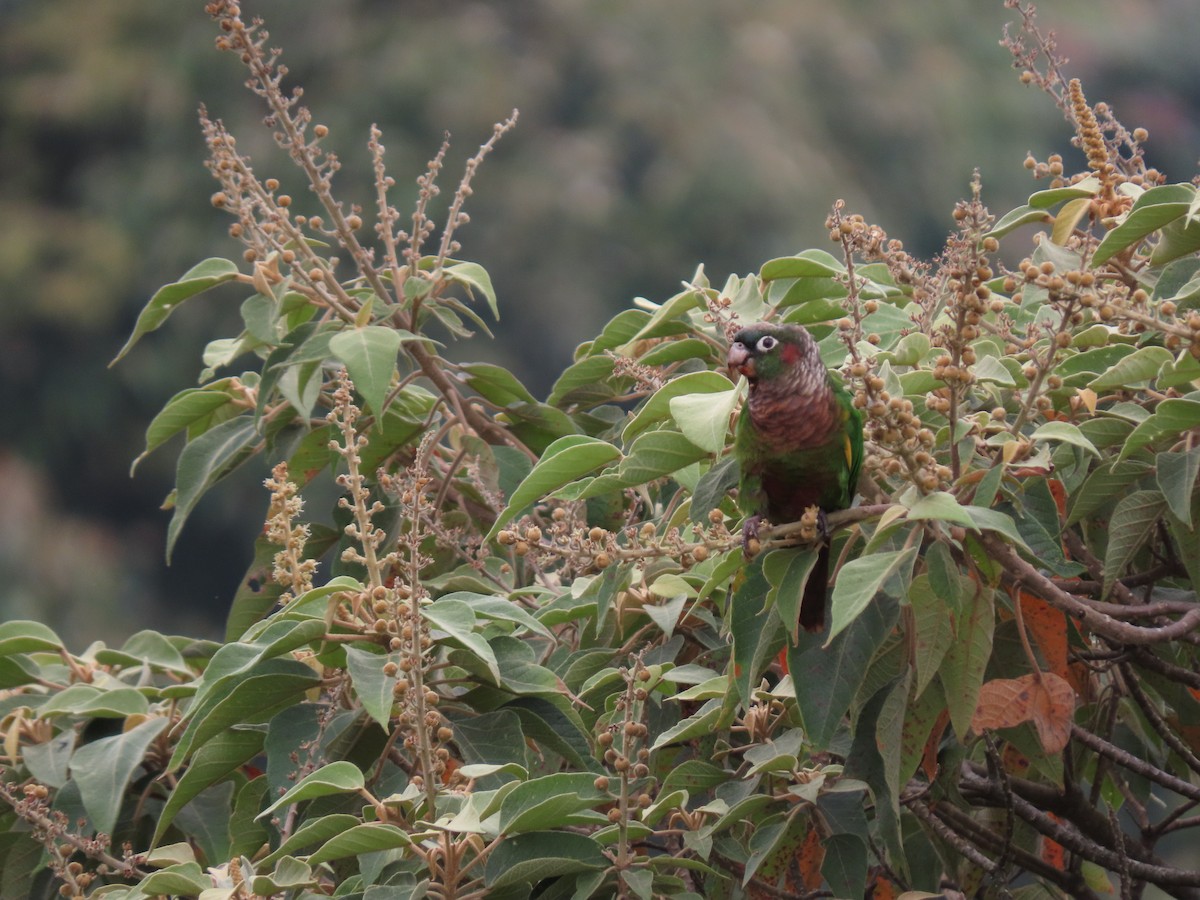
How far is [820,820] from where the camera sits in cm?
134

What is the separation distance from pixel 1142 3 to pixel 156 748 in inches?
507

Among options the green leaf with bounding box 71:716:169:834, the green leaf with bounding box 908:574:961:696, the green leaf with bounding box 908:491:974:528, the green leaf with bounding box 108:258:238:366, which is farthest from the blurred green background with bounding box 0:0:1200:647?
the green leaf with bounding box 908:491:974:528

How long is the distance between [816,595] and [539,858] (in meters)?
0.38

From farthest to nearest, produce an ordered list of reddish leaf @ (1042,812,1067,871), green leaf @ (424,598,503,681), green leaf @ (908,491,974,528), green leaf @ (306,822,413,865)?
1. reddish leaf @ (1042,812,1067,871)
2. green leaf @ (424,598,503,681)
3. green leaf @ (306,822,413,865)
4. green leaf @ (908,491,974,528)

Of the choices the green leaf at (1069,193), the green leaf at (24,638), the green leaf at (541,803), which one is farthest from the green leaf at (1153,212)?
the green leaf at (24,638)

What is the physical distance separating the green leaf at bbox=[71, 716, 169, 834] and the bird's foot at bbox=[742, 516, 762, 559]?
81 centimetres

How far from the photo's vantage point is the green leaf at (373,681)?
121 cm

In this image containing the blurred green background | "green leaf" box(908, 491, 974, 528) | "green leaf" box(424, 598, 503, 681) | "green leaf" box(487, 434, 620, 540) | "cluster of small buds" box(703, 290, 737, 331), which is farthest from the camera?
the blurred green background

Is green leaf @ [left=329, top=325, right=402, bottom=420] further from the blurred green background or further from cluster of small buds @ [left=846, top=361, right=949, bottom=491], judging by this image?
the blurred green background

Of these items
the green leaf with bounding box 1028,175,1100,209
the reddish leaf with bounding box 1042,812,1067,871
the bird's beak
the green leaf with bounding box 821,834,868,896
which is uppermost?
the green leaf with bounding box 1028,175,1100,209

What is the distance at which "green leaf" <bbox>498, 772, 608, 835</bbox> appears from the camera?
3.76 ft

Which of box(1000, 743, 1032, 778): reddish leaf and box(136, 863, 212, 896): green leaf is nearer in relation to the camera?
box(136, 863, 212, 896): green leaf

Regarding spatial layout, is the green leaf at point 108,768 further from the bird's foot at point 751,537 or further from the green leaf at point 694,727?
the bird's foot at point 751,537

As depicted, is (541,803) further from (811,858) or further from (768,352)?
(768,352)
